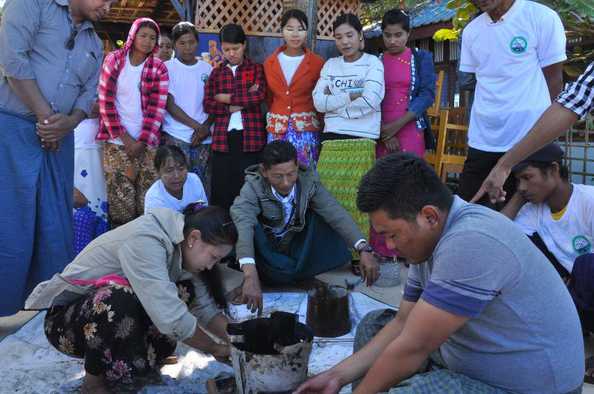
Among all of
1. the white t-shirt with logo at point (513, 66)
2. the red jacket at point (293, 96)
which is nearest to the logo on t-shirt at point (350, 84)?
the red jacket at point (293, 96)

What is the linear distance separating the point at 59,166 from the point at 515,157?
218cm

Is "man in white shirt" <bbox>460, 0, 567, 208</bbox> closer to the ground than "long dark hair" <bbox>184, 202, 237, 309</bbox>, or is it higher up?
higher up

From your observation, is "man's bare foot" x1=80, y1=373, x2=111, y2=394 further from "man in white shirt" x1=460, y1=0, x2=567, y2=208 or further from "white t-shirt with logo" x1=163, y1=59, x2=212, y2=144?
"white t-shirt with logo" x1=163, y1=59, x2=212, y2=144

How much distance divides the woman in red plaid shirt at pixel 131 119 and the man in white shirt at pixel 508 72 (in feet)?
6.81

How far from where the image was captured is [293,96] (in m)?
4.20

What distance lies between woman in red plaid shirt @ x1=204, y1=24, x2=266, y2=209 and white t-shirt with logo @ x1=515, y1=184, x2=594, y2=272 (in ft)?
6.63

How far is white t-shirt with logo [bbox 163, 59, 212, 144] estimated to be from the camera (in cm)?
432

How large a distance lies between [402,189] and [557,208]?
1.67m

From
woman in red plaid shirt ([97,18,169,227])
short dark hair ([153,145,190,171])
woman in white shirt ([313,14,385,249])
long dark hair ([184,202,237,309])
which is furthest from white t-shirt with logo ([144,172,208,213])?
A: long dark hair ([184,202,237,309])

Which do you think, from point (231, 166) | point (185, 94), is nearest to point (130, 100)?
point (185, 94)

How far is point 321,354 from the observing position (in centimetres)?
269

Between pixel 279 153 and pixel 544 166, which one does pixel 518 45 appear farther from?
pixel 279 153

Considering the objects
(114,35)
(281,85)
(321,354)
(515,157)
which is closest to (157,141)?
(281,85)

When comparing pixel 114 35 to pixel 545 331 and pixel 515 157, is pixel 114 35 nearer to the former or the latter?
pixel 515 157
